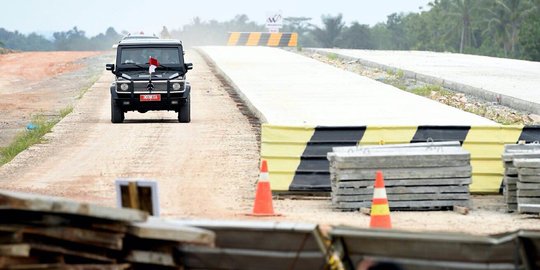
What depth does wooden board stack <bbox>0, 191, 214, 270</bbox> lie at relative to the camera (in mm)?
8773

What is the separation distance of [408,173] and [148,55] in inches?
535

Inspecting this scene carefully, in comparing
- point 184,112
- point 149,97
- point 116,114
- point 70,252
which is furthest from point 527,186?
point 116,114

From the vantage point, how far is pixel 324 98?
35.3 meters

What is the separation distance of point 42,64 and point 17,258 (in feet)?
185

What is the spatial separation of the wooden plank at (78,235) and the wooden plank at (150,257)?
0.58 ft

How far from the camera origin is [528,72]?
4578 cm

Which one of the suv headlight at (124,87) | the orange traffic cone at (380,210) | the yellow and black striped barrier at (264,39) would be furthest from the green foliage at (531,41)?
the orange traffic cone at (380,210)

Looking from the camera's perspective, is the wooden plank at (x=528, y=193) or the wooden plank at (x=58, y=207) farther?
the wooden plank at (x=528, y=193)

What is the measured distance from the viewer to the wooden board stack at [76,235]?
8773mm

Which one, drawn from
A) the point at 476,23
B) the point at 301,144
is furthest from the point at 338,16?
the point at 301,144

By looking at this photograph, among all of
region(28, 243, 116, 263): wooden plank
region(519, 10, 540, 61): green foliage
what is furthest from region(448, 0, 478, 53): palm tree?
region(28, 243, 116, 263): wooden plank

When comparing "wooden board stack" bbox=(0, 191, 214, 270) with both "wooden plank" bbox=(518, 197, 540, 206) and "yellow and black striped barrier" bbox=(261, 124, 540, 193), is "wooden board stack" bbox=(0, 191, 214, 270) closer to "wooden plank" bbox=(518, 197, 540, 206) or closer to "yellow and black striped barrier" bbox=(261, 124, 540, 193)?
"wooden plank" bbox=(518, 197, 540, 206)

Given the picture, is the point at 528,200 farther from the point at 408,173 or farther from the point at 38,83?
the point at 38,83

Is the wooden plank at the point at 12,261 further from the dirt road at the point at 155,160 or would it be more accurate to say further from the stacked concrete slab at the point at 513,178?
the stacked concrete slab at the point at 513,178
